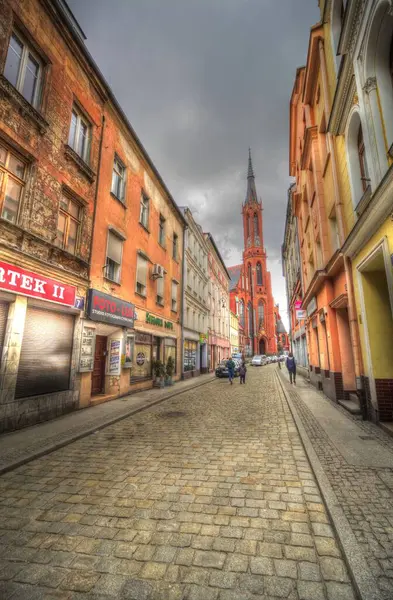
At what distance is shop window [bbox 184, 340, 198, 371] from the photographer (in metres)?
22.8

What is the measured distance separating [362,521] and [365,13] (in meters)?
10.6

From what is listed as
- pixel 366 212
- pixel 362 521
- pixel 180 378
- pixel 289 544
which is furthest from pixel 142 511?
pixel 180 378

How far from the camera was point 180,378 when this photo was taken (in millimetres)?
20641

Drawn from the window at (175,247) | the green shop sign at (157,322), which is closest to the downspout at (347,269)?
the green shop sign at (157,322)

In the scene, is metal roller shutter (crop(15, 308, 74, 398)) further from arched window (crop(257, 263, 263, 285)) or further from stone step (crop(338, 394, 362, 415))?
arched window (crop(257, 263, 263, 285))

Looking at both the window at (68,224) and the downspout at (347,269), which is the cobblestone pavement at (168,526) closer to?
the downspout at (347,269)

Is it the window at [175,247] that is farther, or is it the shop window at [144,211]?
the window at [175,247]

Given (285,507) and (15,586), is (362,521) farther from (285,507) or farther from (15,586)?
(15,586)

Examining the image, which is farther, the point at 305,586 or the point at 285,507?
the point at 285,507

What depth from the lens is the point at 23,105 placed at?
7879mm

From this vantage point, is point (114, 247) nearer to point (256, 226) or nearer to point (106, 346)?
point (106, 346)

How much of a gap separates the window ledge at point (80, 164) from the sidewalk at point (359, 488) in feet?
37.0

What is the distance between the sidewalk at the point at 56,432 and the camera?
5.37 meters

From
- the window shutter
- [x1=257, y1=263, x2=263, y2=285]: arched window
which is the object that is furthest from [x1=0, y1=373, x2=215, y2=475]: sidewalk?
[x1=257, y1=263, x2=263, y2=285]: arched window
